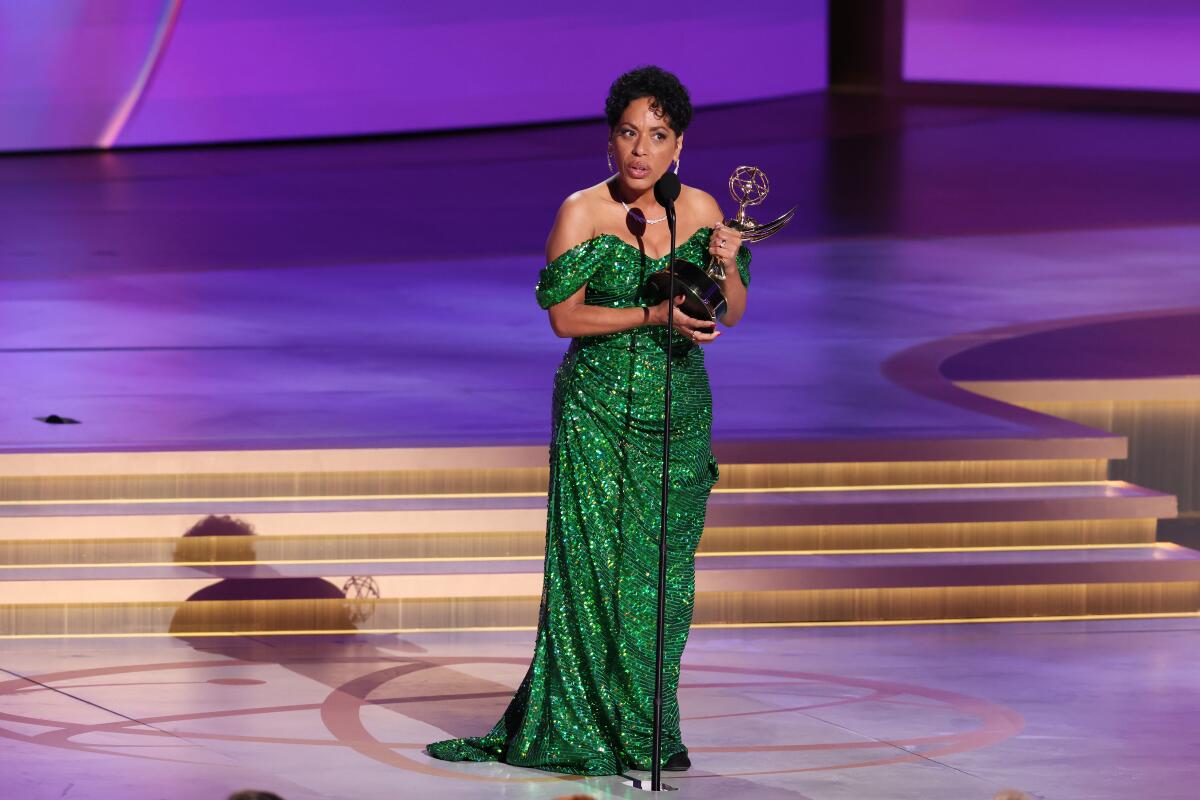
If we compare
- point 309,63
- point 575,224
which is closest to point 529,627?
point 575,224

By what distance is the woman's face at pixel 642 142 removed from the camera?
4.34 metres

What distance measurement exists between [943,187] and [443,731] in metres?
10.6

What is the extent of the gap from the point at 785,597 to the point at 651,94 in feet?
7.60

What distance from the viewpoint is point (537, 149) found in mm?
16969

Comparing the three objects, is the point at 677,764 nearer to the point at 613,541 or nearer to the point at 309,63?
the point at 613,541

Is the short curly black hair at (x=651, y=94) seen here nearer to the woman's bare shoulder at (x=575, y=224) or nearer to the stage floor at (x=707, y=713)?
the woman's bare shoulder at (x=575, y=224)

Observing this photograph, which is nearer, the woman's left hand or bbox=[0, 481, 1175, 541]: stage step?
the woman's left hand

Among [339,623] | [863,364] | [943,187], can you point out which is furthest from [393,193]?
[339,623]

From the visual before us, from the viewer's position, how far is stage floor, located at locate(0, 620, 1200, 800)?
14.6 ft

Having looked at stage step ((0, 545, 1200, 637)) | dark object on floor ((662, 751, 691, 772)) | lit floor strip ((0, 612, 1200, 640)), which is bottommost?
dark object on floor ((662, 751, 691, 772))

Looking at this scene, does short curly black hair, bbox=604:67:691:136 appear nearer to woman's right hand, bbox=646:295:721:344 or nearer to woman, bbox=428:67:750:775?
woman, bbox=428:67:750:775

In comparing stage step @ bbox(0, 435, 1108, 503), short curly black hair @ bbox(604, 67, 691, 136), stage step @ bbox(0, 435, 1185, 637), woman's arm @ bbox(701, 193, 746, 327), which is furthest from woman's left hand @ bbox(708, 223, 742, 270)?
stage step @ bbox(0, 435, 1108, 503)

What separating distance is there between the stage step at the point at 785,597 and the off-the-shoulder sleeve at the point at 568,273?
73.9 inches

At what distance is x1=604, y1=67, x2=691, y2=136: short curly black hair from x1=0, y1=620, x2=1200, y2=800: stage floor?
1.43m
